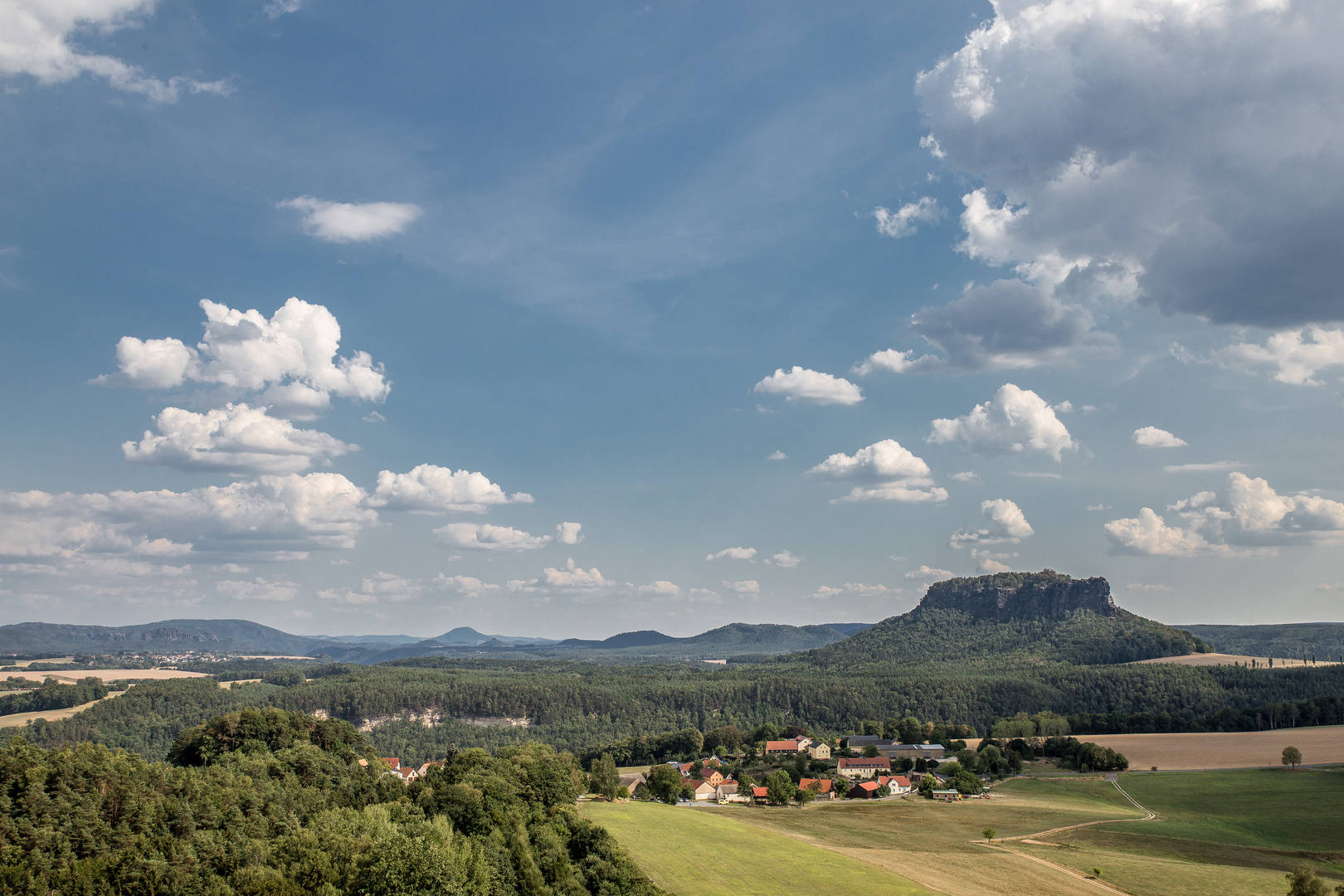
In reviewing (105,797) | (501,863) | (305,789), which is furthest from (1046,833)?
(105,797)

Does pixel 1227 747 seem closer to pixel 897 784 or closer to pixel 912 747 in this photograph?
pixel 912 747

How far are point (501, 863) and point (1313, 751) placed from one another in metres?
133

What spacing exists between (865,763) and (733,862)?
76.4 meters

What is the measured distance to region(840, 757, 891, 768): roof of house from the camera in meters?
136

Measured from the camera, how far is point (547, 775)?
79875mm

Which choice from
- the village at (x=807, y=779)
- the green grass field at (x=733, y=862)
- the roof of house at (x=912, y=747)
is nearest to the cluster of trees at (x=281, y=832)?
the green grass field at (x=733, y=862)

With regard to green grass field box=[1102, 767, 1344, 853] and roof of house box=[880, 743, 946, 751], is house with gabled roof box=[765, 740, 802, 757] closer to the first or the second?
roof of house box=[880, 743, 946, 751]

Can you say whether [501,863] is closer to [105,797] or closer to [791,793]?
[105,797]

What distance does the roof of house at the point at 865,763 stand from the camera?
445ft

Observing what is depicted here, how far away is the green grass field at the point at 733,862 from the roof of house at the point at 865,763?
5514 cm

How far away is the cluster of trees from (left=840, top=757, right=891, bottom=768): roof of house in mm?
73153

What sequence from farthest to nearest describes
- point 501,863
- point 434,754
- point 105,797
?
point 434,754
point 105,797
point 501,863

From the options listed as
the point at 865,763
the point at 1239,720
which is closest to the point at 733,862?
the point at 865,763

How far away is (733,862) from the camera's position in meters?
67.0
